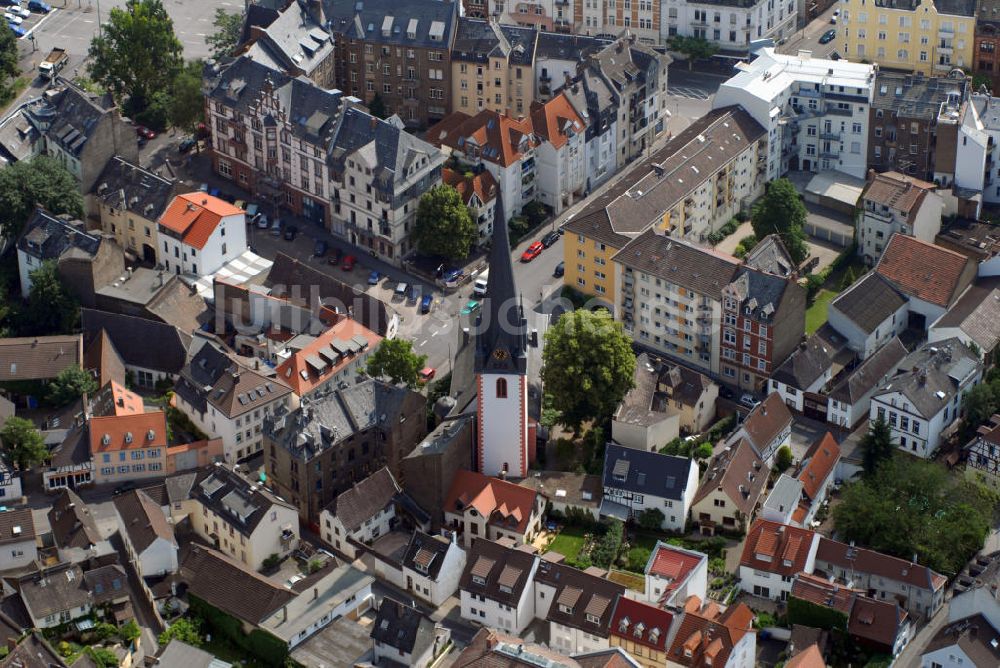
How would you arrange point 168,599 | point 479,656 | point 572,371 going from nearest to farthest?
point 479,656 < point 168,599 < point 572,371

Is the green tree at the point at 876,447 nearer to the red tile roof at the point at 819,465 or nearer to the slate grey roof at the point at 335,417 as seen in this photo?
the red tile roof at the point at 819,465

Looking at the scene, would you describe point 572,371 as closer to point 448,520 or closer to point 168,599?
point 448,520

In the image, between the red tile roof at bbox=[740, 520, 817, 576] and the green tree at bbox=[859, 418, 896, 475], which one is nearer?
the red tile roof at bbox=[740, 520, 817, 576]

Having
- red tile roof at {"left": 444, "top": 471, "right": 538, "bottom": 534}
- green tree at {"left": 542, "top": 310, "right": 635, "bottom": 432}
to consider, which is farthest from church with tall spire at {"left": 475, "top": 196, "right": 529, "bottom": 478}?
green tree at {"left": 542, "top": 310, "right": 635, "bottom": 432}

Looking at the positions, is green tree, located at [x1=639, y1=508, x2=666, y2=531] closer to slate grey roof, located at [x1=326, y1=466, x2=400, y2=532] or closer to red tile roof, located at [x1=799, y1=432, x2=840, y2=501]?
red tile roof, located at [x1=799, y1=432, x2=840, y2=501]

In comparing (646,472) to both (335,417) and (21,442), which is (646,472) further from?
(21,442)

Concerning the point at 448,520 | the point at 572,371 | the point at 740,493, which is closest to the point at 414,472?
the point at 448,520

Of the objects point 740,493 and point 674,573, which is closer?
point 674,573

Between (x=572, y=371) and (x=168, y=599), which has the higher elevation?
(x=572, y=371)
